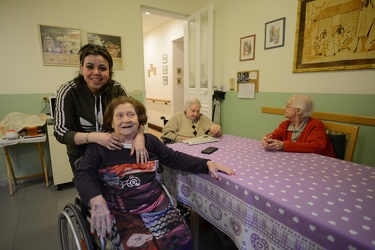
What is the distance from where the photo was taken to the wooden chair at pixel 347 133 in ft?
5.04

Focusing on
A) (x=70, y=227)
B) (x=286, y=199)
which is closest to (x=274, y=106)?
(x=286, y=199)

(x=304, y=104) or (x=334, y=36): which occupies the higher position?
(x=334, y=36)

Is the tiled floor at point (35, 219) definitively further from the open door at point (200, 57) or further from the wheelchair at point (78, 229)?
the open door at point (200, 57)

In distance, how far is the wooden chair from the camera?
1.54m

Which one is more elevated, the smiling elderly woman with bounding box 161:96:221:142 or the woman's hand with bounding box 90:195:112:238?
the smiling elderly woman with bounding box 161:96:221:142

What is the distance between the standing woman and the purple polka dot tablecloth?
17.5 inches

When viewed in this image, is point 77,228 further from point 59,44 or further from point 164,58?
point 164,58

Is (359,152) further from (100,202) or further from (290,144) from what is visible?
(100,202)

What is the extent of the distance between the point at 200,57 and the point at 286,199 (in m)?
2.91

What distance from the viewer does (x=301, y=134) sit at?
1.64 meters

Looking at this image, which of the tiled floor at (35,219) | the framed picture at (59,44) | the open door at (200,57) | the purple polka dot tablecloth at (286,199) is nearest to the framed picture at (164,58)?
the open door at (200,57)

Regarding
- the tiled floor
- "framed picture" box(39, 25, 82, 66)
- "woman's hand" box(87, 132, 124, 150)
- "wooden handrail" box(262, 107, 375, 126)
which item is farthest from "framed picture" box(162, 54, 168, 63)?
"woman's hand" box(87, 132, 124, 150)

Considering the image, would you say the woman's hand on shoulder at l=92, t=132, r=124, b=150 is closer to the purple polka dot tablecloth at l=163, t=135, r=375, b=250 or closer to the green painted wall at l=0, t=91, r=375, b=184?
the purple polka dot tablecloth at l=163, t=135, r=375, b=250

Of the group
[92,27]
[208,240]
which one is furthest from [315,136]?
[92,27]
